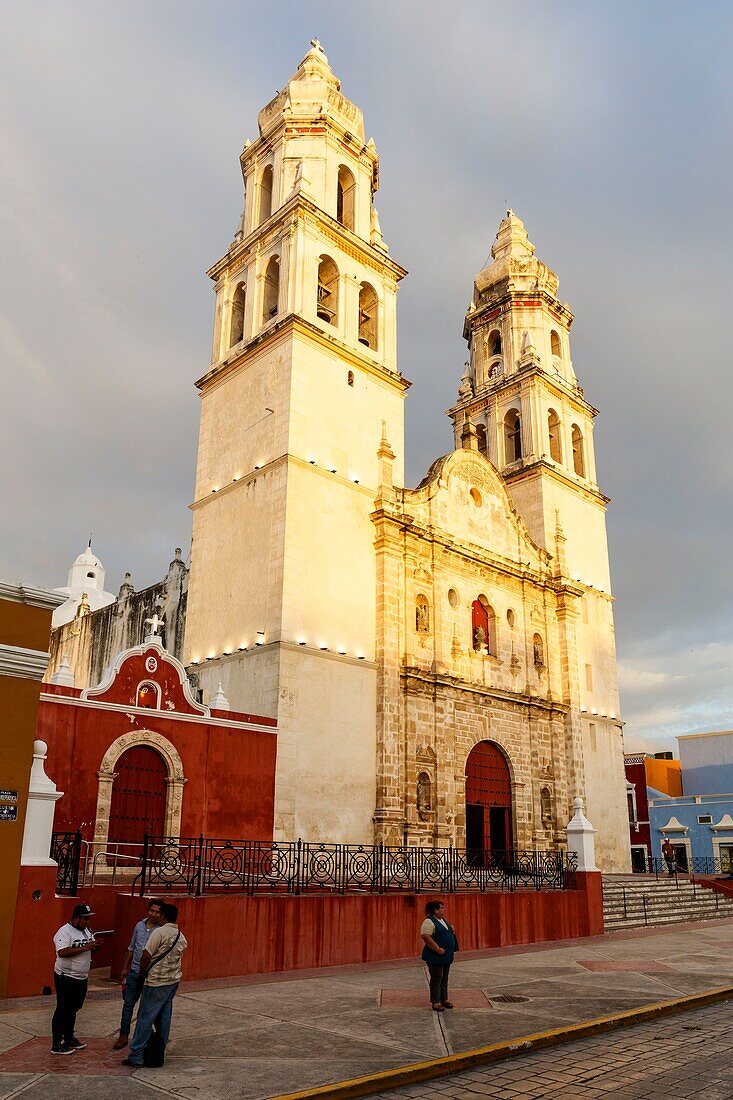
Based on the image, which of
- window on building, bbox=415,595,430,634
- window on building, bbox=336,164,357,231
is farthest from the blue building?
window on building, bbox=336,164,357,231

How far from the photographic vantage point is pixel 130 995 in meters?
7.89

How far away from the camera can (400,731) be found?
24.1 meters

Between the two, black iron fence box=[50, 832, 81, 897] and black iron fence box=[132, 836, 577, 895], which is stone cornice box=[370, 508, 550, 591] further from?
black iron fence box=[50, 832, 81, 897]

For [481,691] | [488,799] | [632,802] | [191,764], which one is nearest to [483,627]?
[481,691]

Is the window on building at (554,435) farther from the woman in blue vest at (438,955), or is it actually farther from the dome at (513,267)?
the woman in blue vest at (438,955)

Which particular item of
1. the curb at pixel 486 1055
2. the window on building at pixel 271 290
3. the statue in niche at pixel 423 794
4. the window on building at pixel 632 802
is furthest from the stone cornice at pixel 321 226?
the window on building at pixel 632 802

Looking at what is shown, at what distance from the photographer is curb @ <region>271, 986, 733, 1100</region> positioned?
6.72 meters

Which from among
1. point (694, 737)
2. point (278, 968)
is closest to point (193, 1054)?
point (278, 968)

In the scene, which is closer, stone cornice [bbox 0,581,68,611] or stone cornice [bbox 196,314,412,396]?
stone cornice [bbox 0,581,68,611]

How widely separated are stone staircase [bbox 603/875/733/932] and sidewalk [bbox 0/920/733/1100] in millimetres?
6853

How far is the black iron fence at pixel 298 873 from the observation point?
46.1ft

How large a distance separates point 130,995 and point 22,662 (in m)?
4.81

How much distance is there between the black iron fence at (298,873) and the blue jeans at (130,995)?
4.43 m

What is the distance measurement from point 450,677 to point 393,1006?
1572cm
